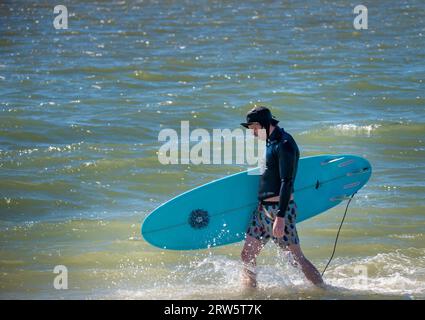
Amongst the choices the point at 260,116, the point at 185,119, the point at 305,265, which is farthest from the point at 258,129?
the point at 185,119

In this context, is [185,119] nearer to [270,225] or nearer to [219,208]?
[219,208]

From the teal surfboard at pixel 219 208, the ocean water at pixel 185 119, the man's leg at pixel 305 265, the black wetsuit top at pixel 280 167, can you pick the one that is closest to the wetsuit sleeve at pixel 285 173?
the black wetsuit top at pixel 280 167

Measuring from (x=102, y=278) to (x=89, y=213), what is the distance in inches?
70.6

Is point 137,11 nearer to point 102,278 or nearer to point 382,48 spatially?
point 382,48

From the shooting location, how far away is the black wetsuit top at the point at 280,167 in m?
6.66

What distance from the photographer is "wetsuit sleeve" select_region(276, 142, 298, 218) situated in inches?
262

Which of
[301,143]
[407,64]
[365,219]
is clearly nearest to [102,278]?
[365,219]

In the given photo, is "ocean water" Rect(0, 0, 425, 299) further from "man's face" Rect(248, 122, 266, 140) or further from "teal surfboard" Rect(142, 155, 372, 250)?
"man's face" Rect(248, 122, 266, 140)

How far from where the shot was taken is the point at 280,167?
6.68 meters

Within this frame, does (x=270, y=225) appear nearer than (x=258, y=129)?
No

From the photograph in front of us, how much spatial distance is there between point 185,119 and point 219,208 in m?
6.24

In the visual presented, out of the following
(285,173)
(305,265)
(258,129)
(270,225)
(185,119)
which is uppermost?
(258,129)

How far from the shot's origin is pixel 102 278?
806 centimetres

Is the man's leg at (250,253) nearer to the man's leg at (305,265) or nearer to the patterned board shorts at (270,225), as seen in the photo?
the patterned board shorts at (270,225)
